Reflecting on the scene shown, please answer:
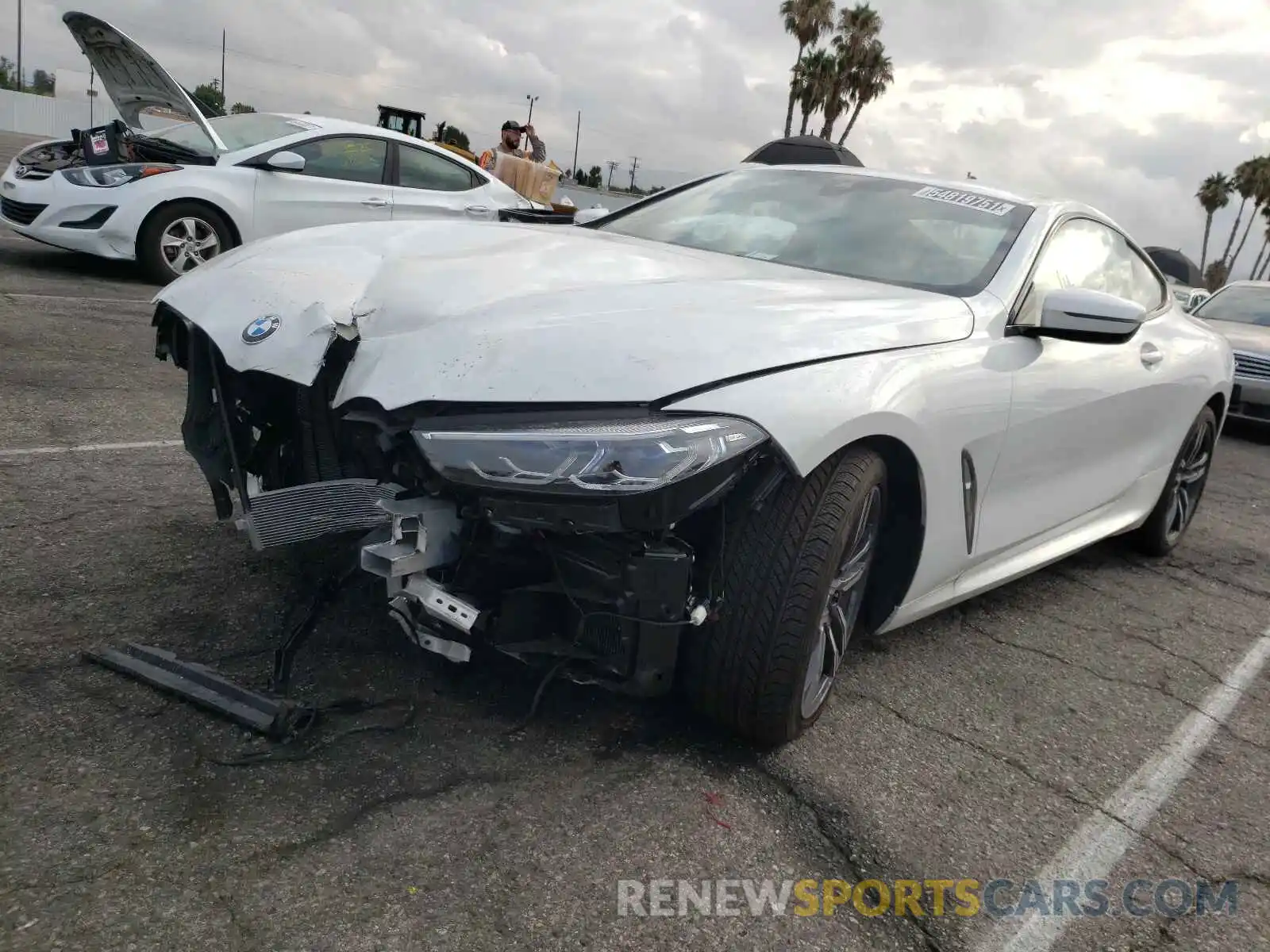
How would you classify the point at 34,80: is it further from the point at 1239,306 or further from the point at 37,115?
the point at 1239,306

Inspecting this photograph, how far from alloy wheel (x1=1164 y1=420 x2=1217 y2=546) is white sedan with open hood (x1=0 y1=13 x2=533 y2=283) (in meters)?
5.96

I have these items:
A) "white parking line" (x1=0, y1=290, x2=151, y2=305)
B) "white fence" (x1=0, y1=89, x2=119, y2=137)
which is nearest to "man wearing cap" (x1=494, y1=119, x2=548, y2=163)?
"white parking line" (x1=0, y1=290, x2=151, y2=305)

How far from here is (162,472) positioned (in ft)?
13.2

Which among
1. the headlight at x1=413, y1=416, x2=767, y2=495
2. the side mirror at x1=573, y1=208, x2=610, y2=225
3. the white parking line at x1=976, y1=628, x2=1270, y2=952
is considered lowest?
the white parking line at x1=976, y1=628, x2=1270, y2=952

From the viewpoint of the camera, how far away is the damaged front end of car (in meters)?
1.92

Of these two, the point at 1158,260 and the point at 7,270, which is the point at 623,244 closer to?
the point at 1158,260

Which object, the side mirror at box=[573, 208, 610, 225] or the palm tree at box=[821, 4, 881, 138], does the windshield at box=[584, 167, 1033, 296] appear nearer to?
the side mirror at box=[573, 208, 610, 225]

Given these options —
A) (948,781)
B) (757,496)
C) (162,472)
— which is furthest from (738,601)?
(162,472)

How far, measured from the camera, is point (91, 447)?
4.21 m

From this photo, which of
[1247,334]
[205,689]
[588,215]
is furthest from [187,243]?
[1247,334]

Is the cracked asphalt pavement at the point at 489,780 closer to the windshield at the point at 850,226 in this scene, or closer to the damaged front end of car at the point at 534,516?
the damaged front end of car at the point at 534,516

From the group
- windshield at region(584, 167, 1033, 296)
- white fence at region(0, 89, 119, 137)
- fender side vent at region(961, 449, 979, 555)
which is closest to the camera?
fender side vent at region(961, 449, 979, 555)

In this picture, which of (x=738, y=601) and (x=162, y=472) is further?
(x=162, y=472)

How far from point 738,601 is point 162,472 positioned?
2.74 meters
